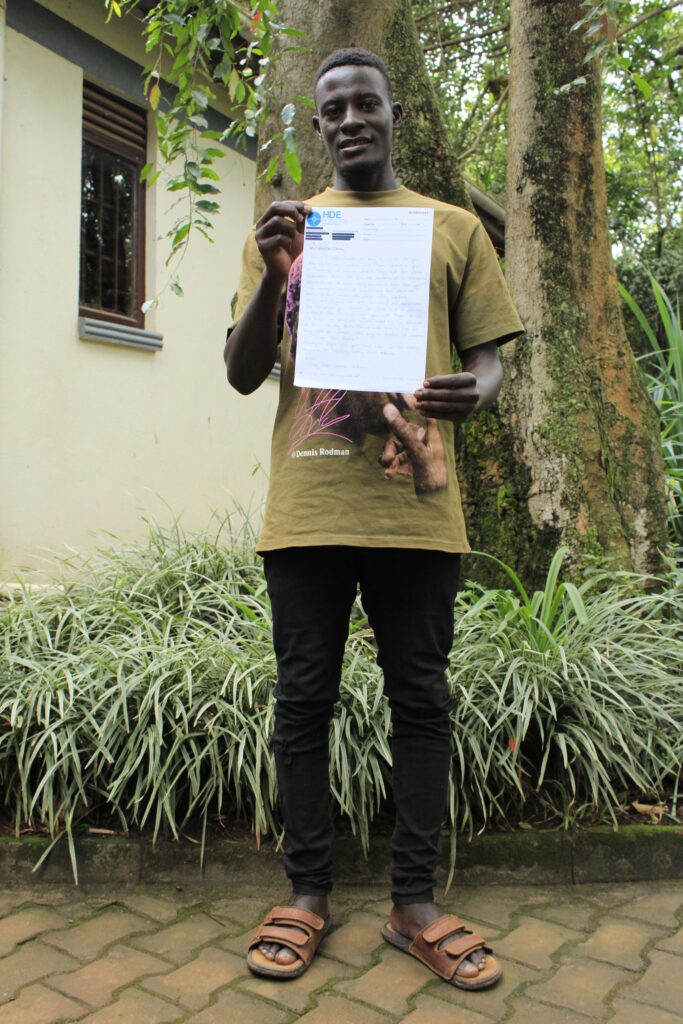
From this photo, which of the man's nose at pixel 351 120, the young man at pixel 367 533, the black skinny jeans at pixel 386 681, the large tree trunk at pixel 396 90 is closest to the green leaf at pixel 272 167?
the large tree trunk at pixel 396 90

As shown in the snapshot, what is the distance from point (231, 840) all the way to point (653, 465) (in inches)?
91.7

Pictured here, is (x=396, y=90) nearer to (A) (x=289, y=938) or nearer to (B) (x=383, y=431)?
(B) (x=383, y=431)

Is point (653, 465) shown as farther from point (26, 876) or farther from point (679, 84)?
point (679, 84)

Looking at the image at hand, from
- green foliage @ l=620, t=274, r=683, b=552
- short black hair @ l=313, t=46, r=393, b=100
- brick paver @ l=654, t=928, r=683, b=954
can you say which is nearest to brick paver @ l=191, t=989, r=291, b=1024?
brick paver @ l=654, t=928, r=683, b=954

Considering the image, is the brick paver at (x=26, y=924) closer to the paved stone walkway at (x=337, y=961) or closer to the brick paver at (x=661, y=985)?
the paved stone walkway at (x=337, y=961)

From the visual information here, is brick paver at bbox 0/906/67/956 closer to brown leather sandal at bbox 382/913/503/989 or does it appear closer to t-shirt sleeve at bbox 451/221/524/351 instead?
brown leather sandal at bbox 382/913/503/989

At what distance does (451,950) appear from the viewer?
7.26 feet

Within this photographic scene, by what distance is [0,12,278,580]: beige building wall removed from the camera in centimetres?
553

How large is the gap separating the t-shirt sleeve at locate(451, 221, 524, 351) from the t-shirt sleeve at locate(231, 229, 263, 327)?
46 centimetres

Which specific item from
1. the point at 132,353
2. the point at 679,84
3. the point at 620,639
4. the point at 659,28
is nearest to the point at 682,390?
the point at 620,639

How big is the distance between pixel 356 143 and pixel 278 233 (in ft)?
1.05
